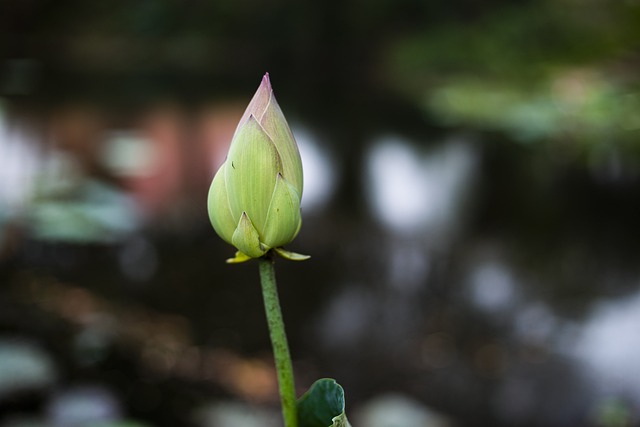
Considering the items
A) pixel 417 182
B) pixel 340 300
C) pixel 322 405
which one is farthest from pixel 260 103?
pixel 417 182

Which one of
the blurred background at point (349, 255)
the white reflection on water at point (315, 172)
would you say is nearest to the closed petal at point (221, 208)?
the blurred background at point (349, 255)

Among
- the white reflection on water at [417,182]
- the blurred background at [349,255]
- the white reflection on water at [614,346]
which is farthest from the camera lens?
the white reflection on water at [417,182]

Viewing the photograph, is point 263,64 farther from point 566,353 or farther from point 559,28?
point 566,353

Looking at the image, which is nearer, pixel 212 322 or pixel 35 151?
pixel 212 322

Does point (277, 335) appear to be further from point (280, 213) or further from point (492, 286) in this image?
point (492, 286)

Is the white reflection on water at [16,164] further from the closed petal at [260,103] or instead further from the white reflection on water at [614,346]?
the closed petal at [260,103]

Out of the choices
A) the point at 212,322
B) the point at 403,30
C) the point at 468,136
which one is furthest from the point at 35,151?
the point at 403,30
